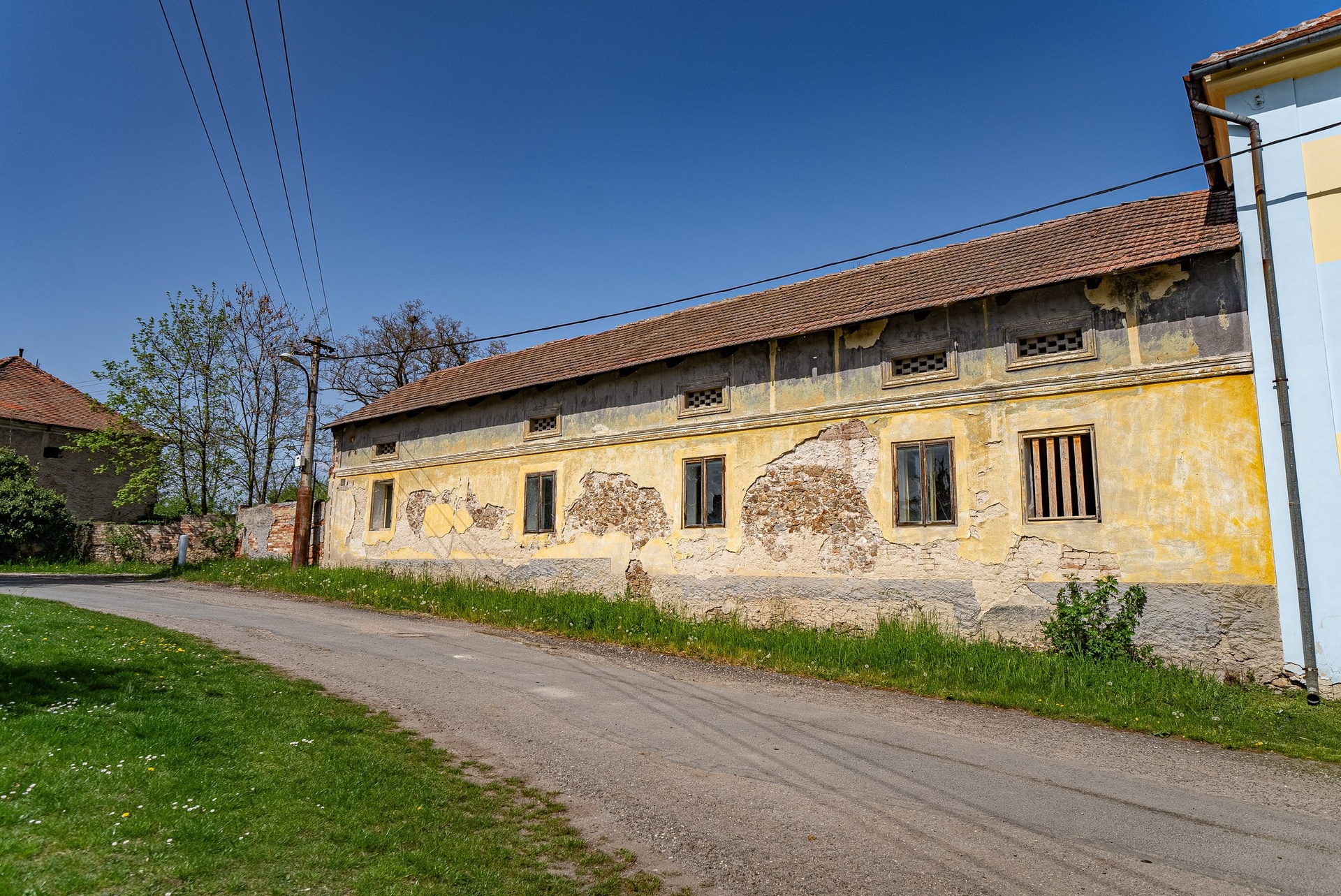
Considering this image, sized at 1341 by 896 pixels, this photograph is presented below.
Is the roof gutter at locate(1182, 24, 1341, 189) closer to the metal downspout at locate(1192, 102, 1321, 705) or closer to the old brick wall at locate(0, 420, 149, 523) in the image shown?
the metal downspout at locate(1192, 102, 1321, 705)

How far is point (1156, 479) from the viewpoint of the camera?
10281 millimetres

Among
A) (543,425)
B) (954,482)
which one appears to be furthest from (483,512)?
(954,482)

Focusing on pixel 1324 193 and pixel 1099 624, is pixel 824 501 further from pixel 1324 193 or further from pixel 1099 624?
pixel 1324 193

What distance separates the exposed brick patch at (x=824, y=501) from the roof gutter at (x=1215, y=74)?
599cm

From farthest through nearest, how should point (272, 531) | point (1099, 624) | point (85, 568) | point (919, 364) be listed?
Result: point (85, 568)
point (272, 531)
point (919, 364)
point (1099, 624)

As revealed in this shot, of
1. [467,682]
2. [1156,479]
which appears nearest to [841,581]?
[1156,479]

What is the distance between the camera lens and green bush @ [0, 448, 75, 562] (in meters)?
24.4

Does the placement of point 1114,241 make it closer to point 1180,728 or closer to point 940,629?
point 940,629

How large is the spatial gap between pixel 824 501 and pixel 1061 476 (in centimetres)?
355

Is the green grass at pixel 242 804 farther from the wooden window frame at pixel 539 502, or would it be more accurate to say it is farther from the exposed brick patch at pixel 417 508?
the exposed brick patch at pixel 417 508

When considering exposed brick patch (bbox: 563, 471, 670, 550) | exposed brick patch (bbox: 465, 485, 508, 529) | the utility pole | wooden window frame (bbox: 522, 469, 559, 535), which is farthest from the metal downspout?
the utility pole

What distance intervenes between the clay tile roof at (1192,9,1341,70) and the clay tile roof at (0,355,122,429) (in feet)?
120

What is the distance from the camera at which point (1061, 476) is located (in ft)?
36.2

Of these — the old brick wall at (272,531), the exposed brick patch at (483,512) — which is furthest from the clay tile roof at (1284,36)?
the old brick wall at (272,531)
